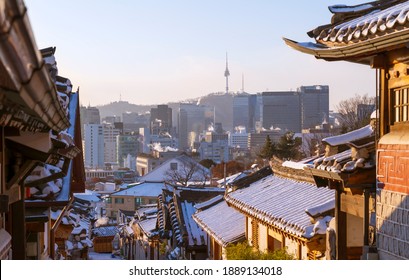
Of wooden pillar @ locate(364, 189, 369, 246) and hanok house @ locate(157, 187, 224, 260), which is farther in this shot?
hanok house @ locate(157, 187, 224, 260)

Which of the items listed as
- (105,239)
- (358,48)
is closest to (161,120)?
(105,239)

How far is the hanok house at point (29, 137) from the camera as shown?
1.84 metres

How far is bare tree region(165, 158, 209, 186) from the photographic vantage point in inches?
1857

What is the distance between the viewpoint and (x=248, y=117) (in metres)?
124

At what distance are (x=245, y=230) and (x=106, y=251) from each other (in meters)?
27.9

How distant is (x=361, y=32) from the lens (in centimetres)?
475

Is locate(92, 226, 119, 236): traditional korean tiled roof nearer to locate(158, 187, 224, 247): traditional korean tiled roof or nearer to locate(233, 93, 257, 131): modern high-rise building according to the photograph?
locate(158, 187, 224, 247): traditional korean tiled roof

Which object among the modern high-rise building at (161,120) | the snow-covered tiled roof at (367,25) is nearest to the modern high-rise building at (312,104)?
the modern high-rise building at (161,120)

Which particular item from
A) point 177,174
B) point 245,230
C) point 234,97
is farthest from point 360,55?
point 234,97

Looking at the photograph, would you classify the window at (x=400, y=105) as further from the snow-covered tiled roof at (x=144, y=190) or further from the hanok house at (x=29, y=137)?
the snow-covered tiled roof at (x=144, y=190)

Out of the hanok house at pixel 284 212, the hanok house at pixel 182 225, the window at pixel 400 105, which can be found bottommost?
the hanok house at pixel 182 225

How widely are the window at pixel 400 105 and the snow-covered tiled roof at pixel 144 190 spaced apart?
139 ft

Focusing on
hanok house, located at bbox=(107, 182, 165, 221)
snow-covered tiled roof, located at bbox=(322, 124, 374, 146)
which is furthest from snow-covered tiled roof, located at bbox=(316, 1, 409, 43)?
hanok house, located at bbox=(107, 182, 165, 221)

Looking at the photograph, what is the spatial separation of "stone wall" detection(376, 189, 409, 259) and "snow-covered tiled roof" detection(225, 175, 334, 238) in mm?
2626
